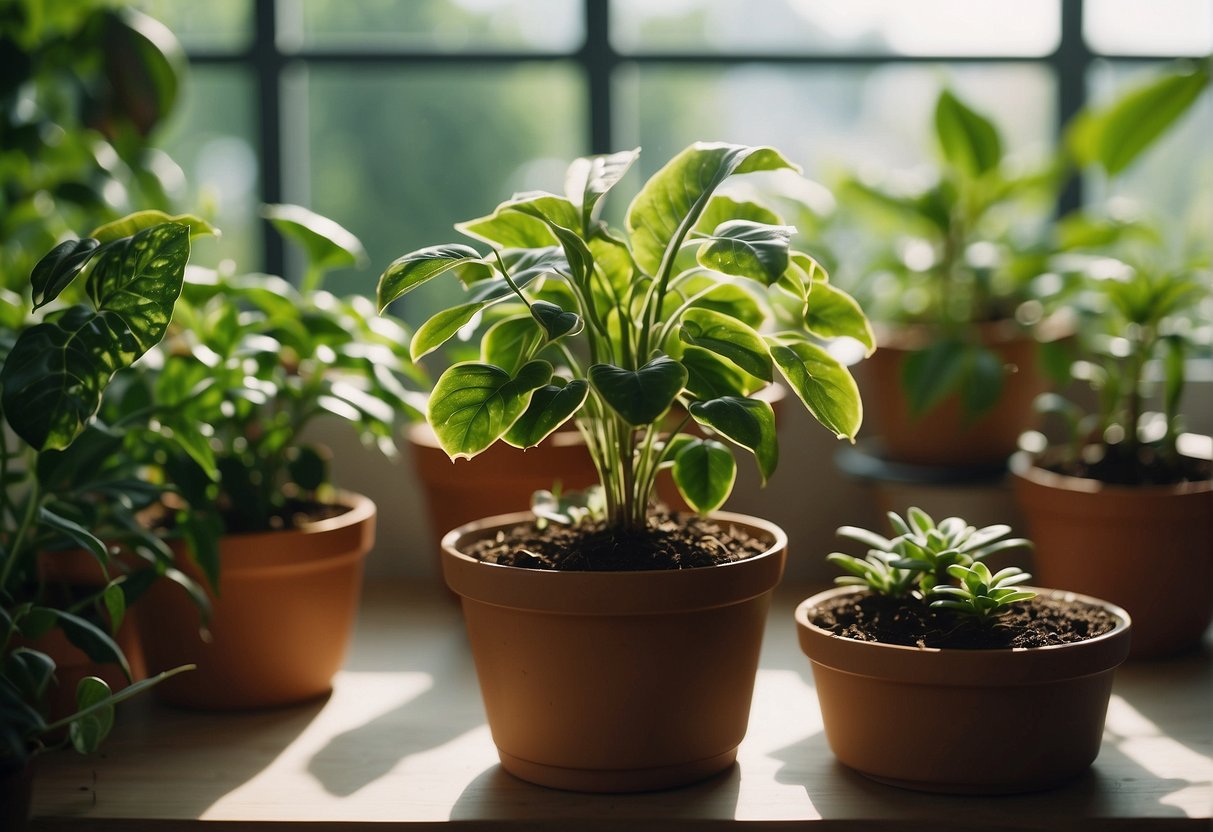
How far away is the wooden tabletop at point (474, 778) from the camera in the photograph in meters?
1.07

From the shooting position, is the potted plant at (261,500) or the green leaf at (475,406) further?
the potted plant at (261,500)

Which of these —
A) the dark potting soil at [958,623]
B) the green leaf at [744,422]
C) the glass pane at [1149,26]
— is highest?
the glass pane at [1149,26]

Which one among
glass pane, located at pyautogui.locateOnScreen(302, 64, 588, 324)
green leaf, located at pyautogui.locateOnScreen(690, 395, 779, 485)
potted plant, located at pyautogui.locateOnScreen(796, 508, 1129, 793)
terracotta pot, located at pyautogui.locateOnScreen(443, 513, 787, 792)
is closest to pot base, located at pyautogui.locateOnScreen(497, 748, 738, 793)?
terracotta pot, located at pyautogui.locateOnScreen(443, 513, 787, 792)

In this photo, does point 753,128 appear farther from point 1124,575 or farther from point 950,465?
point 1124,575

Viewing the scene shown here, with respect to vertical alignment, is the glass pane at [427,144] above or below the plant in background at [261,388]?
above

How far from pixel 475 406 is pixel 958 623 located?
48 cm

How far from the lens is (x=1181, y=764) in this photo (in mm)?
1188

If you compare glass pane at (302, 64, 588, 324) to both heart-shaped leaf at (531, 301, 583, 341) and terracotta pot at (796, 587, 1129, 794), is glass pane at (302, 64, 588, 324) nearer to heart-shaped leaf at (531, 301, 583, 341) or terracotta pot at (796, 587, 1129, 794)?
heart-shaped leaf at (531, 301, 583, 341)

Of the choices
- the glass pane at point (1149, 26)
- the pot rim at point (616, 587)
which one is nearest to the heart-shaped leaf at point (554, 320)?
the pot rim at point (616, 587)

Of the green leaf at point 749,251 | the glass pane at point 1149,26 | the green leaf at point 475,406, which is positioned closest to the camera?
the green leaf at point 749,251

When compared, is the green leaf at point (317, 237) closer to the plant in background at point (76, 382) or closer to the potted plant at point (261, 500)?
the potted plant at point (261, 500)

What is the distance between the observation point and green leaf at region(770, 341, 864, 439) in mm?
1093

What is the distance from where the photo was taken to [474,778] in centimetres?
117

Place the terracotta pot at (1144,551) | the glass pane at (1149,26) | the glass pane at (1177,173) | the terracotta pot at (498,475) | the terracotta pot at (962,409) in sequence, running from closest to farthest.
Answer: the terracotta pot at (1144,551)
the terracotta pot at (498,475)
the terracotta pot at (962,409)
the glass pane at (1149,26)
the glass pane at (1177,173)
